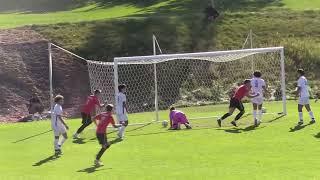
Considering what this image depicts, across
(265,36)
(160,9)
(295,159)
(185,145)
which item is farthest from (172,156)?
(160,9)

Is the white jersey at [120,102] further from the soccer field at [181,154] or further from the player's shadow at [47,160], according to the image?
the player's shadow at [47,160]

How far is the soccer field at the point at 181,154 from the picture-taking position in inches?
628

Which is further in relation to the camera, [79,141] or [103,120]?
[79,141]

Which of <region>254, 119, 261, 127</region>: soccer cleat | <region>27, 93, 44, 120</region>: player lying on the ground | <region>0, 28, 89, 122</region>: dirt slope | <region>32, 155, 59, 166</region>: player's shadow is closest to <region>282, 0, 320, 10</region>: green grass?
<region>0, 28, 89, 122</region>: dirt slope

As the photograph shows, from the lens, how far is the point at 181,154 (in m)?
18.7

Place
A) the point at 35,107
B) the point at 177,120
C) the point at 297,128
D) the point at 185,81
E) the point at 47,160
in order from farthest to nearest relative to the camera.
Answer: the point at 185,81, the point at 35,107, the point at 177,120, the point at 297,128, the point at 47,160

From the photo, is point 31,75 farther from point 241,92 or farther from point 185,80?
point 241,92

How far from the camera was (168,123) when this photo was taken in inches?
1031

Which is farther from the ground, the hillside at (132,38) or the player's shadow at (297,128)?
the hillside at (132,38)

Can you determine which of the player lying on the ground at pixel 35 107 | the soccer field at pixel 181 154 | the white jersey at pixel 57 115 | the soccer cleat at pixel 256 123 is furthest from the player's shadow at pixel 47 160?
the player lying on the ground at pixel 35 107

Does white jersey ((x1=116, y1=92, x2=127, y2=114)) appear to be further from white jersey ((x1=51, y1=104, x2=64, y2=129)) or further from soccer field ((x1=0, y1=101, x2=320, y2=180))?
white jersey ((x1=51, y1=104, x2=64, y2=129))

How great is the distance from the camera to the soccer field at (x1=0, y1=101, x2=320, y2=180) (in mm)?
15953

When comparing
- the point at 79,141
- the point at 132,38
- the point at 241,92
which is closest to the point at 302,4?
the point at 132,38

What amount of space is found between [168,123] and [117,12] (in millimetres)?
28206
